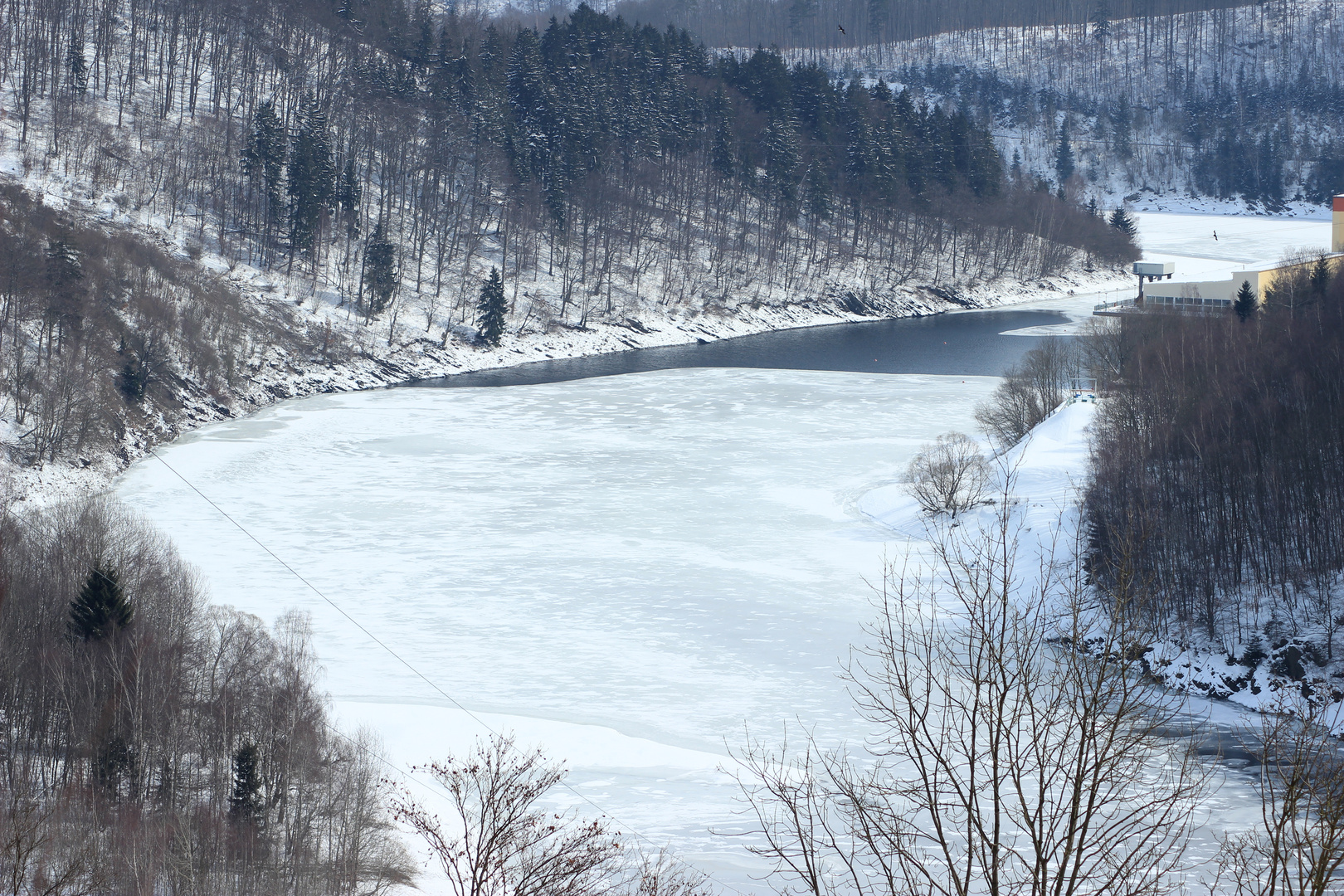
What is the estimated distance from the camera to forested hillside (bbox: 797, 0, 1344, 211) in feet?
529

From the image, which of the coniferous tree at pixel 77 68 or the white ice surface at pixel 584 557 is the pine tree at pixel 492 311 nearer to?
the white ice surface at pixel 584 557

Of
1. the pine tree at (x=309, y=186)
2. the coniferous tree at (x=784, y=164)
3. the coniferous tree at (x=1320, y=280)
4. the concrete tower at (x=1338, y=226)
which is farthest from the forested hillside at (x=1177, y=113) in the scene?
the coniferous tree at (x=1320, y=280)

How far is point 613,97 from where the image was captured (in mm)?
107812

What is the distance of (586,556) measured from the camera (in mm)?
36750

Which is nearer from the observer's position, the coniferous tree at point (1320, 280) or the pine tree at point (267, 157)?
the coniferous tree at point (1320, 280)

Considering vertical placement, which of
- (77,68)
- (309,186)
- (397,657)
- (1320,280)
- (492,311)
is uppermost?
(77,68)

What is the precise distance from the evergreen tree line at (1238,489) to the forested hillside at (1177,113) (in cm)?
11206

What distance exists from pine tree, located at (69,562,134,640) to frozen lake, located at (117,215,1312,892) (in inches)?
197

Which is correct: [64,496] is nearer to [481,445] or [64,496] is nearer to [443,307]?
[481,445]

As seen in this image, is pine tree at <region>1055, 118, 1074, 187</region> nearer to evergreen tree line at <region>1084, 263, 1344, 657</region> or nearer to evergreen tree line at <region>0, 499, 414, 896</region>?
evergreen tree line at <region>1084, 263, 1344, 657</region>

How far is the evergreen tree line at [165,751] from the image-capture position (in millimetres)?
16891

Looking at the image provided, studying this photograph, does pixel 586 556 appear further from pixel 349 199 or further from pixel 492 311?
pixel 349 199

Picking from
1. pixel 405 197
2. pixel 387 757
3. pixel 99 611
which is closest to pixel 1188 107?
pixel 405 197

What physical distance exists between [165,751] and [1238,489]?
28.4 metres
